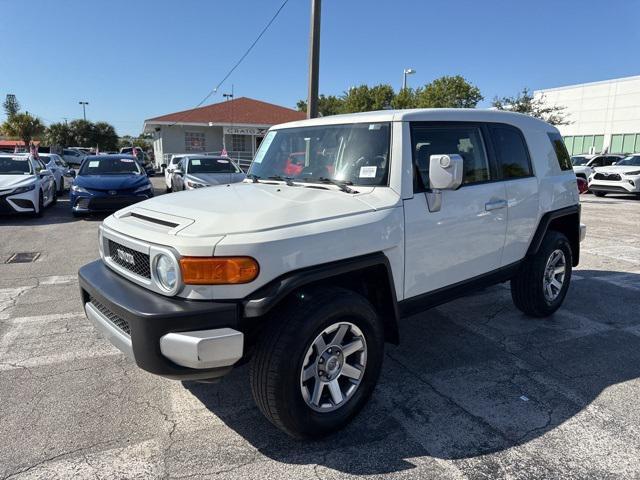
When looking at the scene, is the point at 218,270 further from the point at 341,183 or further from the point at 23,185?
the point at 23,185

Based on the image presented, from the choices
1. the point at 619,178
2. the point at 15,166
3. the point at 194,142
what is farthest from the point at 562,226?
the point at 194,142

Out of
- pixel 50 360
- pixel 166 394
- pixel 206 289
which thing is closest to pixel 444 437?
pixel 206 289

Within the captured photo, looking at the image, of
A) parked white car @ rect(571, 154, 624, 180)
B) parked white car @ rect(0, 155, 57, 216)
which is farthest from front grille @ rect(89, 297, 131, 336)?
parked white car @ rect(571, 154, 624, 180)

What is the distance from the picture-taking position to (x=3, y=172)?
11117mm

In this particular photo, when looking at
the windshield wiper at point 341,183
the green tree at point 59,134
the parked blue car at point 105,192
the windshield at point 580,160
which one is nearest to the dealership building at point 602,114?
the windshield at point 580,160

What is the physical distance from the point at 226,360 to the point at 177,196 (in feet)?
4.99

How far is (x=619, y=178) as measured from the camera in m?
16.9

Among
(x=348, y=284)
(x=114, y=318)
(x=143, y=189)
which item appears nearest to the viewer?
(x=114, y=318)

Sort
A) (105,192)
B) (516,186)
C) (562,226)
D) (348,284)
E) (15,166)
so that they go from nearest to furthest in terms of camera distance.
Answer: (348,284) < (516,186) < (562,226) < (105,192) < (15,166)

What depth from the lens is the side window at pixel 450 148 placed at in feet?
10.7

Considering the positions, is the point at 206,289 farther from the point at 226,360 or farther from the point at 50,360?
the point at 50,360

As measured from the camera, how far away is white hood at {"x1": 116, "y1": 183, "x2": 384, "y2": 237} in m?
2.52

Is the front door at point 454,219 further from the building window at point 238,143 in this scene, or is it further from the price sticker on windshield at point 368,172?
the building window at point 238,143

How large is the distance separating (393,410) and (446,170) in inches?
62.6
